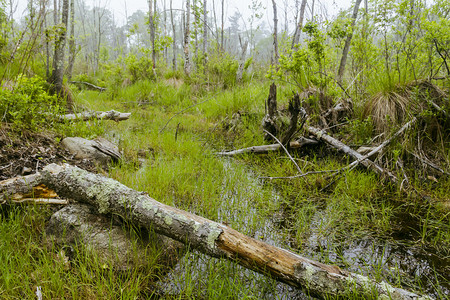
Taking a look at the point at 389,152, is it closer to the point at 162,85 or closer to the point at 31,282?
the point at 31,282

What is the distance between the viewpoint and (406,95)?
3.67 m

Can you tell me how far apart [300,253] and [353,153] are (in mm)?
1940

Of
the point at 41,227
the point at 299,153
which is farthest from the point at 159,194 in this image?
the point at 299,153

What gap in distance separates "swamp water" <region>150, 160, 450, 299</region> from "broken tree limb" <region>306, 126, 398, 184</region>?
672 millimetres

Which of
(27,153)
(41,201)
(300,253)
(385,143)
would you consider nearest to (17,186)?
(41,201)

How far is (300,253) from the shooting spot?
80.7 inches

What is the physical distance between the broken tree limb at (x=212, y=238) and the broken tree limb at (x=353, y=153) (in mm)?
1918

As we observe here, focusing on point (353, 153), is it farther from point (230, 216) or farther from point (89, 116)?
point (89, 116)

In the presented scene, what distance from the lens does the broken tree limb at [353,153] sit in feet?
9.63

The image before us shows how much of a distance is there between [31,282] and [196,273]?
1020mm

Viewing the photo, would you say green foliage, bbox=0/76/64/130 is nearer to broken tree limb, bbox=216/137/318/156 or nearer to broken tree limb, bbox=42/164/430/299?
broken tree limb, bbox=42/164/430/299

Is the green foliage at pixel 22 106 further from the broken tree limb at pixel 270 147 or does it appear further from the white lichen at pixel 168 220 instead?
the broken tree limb at pixel 270 147

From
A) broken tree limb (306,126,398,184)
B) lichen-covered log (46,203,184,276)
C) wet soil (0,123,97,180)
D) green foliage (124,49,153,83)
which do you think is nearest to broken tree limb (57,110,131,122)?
wet soil (0,123,97,180)

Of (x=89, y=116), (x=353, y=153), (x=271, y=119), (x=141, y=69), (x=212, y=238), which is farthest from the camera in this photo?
(x=141, y=69)
